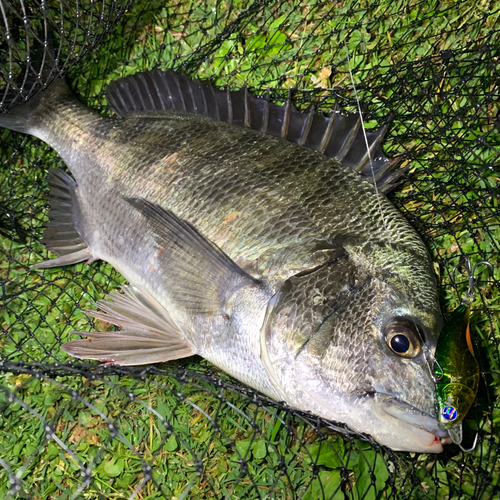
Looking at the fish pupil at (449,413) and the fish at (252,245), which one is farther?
the fish at (252,245)

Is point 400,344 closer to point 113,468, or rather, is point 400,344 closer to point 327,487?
point 327,487

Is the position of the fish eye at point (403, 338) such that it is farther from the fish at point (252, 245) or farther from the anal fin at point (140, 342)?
the anal fin at point (140, 342)

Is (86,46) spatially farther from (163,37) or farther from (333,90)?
(333,90)

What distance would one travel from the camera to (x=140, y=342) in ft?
8.08

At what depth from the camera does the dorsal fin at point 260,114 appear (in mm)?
2459

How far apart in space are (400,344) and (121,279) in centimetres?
186

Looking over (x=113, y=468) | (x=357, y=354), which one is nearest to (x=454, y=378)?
(x=357, y=354)

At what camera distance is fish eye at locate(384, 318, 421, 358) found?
5.90 ft

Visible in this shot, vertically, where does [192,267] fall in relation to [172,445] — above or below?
above

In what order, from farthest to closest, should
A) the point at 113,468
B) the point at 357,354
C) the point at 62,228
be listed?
the point at 62,228, the point at 113,468, the point at 357,354

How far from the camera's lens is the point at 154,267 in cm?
246

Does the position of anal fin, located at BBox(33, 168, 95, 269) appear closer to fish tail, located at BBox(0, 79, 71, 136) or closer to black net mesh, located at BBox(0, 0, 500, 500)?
black net mesh, located at BBox(0, 0, 500, 500)

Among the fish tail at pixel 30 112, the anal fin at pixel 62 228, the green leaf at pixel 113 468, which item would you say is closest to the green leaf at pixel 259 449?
the green leaf at pixel 113 468

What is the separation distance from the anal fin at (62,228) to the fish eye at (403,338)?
1.92 m
